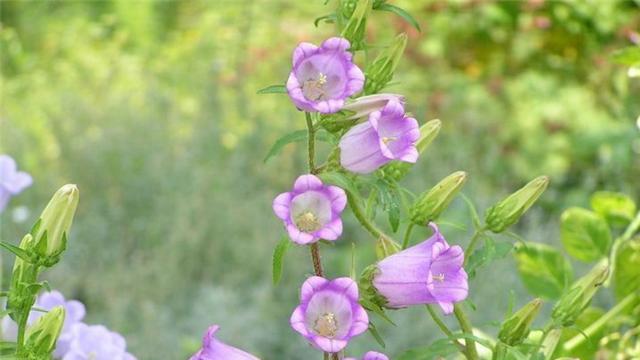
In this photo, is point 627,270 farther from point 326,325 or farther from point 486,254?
point 326,325

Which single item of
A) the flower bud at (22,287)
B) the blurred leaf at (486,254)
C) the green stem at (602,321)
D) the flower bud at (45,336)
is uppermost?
the flower bud at (22,287)

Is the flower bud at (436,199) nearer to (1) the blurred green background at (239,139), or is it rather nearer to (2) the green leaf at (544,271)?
(2) the green leaf at (544,271)

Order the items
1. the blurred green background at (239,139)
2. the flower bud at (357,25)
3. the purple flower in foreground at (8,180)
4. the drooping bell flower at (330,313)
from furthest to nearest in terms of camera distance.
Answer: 1. the blurred green background at (239,139)
2. the purple flower in foreground at (8,180)
3. the flower bud at (357,25)
4. the drooping bell flower at (330,313)

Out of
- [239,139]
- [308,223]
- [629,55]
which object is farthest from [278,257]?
[239,139]

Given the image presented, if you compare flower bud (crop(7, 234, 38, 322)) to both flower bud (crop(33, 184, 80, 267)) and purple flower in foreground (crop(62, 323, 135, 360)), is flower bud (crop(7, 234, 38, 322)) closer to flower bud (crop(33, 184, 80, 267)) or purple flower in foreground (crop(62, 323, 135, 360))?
flower bud (crop(33, 184, 80, 267))

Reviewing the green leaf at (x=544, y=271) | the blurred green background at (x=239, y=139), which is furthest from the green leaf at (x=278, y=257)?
the blurred green background at (x=239, y=139)
